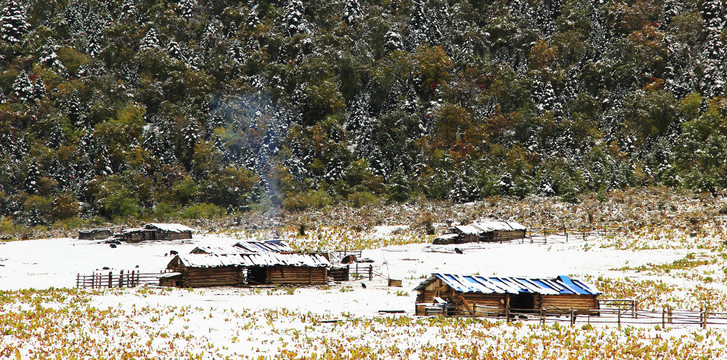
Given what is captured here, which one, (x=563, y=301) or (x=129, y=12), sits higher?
(x=129, y=12)

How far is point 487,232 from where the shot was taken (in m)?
69.9

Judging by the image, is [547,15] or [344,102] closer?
[344,102]

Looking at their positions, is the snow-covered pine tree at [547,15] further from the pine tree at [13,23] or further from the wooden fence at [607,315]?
the wooden fence at [607,315]

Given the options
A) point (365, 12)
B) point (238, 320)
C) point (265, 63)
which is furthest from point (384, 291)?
point (365, 12)

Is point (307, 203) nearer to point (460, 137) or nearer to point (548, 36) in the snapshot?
point (460, 137)

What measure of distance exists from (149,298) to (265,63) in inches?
3531

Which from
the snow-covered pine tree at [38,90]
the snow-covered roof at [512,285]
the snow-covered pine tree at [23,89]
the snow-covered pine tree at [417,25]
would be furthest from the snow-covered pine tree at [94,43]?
the snow-covered roof at [512,285]

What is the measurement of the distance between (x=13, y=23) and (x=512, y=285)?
123902 mm

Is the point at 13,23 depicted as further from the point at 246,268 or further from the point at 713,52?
the point at 713,52

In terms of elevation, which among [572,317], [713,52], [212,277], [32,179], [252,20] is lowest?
[572,317]

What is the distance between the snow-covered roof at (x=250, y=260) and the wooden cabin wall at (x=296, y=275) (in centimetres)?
67

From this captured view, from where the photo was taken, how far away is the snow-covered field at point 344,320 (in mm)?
28219

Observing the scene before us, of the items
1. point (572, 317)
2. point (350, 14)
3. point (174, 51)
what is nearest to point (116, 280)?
point (572, 317)

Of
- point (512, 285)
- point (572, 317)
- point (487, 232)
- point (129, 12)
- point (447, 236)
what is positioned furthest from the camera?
point (129, 12)
